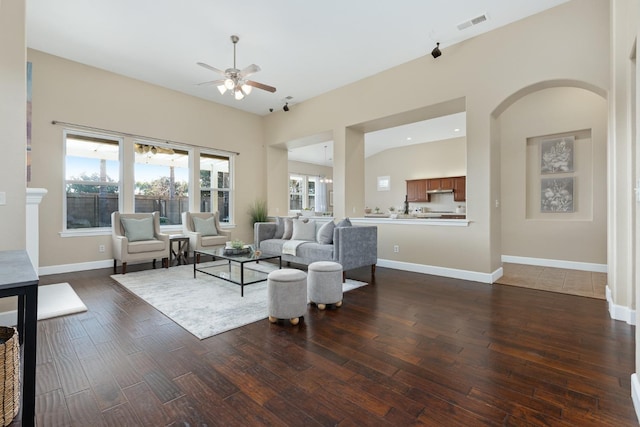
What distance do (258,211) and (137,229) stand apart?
285 cm

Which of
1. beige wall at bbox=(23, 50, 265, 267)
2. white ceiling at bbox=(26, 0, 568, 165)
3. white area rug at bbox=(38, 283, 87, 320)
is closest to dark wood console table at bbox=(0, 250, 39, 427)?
white area rug at bbox=(38, 283, 87, 320)

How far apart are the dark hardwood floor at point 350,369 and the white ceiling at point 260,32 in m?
3.58

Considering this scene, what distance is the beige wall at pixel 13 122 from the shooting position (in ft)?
8.75

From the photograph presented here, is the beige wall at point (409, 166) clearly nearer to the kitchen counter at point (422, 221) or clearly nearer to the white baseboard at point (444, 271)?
the kitchen counter at point (422, 221)

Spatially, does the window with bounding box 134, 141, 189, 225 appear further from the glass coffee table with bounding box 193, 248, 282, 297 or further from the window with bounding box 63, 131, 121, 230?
the glass coffee table with bounding box 193, 248, 282, 297

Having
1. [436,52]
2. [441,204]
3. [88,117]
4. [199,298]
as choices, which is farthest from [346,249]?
[441,204]

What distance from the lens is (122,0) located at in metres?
3.46

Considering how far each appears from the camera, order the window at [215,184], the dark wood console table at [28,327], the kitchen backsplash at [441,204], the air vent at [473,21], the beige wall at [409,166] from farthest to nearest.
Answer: the kitchen backsplash at [441,204]
the beige wall at [409,166]
the window at [215,184]
the air vent at [473,21]
the dark wood console table at [28,327]

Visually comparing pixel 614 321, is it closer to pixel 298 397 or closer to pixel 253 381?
pixel 298 397

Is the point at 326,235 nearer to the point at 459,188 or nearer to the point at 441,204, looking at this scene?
the point at 459,188

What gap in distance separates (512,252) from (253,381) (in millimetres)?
6014

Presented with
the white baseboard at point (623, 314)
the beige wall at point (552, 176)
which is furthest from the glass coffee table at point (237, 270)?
the beige wall at point (552, 176)

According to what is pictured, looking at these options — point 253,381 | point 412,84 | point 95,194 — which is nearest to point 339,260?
point 253,381

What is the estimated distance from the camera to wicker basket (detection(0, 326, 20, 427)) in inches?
55.2
